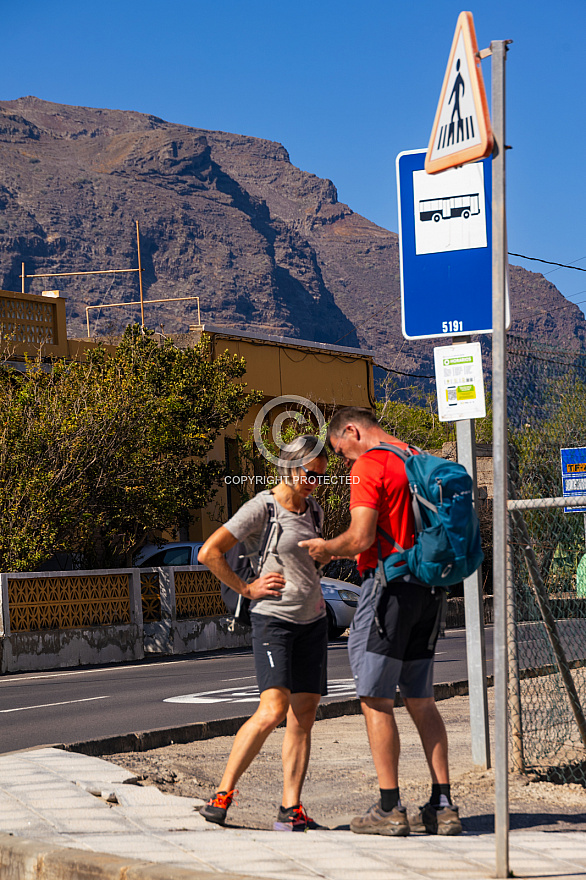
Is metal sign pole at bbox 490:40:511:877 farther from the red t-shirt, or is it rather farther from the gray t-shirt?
the gray t-shirt

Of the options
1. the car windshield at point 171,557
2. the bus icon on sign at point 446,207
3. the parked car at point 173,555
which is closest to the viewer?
the bus icon on sign at point 446,207

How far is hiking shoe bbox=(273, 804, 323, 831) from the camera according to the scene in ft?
16.7

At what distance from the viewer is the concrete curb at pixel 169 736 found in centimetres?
737

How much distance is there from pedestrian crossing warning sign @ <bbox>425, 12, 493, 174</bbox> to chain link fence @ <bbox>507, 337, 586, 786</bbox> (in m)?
2.28

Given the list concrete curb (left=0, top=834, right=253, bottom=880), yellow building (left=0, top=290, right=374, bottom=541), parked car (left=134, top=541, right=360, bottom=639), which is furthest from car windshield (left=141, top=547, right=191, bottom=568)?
concrete curb (left=0, top=834, right=253, bottom=880)

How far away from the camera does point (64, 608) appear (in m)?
18.2

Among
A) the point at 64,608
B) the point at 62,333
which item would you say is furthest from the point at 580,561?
the point at 62,333

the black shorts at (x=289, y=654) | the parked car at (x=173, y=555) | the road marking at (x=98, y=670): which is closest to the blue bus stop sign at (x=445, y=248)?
the black shorts at (x=289, y=654)

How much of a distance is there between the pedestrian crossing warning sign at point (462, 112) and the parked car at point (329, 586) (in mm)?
15583

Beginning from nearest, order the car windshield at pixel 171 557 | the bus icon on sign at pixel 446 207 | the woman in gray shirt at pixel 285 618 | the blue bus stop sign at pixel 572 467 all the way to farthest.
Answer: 1. the woman in gray shirt at pixel 285 618
2. the bus icon on sign at pixel 446 207
3. the blue bus stop sign at pixel 572 467
4. the car windshield at pixel 171 557

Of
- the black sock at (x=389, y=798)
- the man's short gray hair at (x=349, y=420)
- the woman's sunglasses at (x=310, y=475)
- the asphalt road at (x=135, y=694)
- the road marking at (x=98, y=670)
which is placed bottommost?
the road marking at (x=98, y=670)

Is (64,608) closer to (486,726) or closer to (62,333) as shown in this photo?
(62,333)

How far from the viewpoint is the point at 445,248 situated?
22.1 feet

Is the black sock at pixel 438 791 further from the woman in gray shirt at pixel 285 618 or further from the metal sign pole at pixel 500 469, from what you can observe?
the metal sign pole at pixel 500 469
